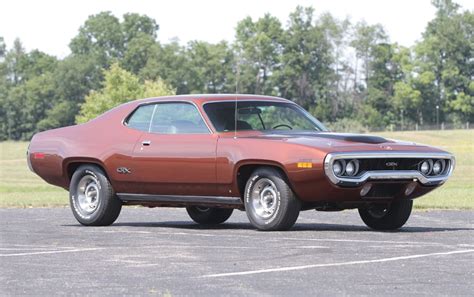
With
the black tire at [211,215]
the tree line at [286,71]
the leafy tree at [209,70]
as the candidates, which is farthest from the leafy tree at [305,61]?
the black tire at [211,215]

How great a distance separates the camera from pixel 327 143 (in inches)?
483

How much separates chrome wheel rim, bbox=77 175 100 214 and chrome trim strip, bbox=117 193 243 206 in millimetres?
→ 369

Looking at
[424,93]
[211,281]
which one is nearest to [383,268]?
[211,281]

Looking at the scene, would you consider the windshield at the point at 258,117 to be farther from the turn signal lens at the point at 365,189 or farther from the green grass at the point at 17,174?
the green grass at the point at 17,174

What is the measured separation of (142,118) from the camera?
14.1 metres

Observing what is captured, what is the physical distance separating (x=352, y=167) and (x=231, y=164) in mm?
1354

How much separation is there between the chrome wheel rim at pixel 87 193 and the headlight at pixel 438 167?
3.94 m

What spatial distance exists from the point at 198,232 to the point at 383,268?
13.9 feet

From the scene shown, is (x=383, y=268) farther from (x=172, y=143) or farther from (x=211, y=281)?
(x=172, y=143)

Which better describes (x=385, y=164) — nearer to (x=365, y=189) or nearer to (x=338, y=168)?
(x=365, y=189)

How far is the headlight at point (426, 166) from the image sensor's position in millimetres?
12773

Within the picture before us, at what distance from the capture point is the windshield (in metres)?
13.3

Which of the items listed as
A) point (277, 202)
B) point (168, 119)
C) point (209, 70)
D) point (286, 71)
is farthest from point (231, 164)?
point (209, 70)

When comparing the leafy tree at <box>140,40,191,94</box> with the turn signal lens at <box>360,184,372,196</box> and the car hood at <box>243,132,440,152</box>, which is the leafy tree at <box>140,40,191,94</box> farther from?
the turn signal lens at <box>360,184,372,196</box>
